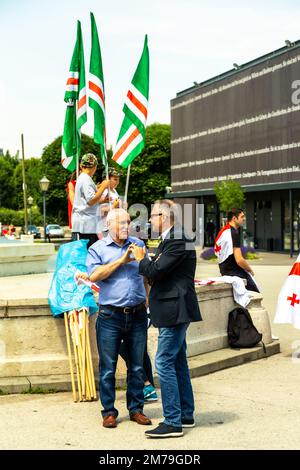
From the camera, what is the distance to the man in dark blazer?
6043 mm

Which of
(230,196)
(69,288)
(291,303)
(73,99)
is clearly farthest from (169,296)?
(230,196)

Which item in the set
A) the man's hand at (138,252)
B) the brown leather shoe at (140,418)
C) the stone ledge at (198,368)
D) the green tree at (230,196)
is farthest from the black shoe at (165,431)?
the green tree at (230,196)

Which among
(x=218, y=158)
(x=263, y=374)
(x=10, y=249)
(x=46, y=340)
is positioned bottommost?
(x=263, y=374)

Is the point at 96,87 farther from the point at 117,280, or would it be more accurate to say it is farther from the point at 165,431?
the point at 165,431

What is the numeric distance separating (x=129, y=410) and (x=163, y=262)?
1455 mm

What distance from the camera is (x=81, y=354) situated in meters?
7.39

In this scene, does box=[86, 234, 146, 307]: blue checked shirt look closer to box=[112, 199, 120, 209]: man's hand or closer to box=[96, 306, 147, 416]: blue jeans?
box=[96, 306, 147, 416]: blue jeans

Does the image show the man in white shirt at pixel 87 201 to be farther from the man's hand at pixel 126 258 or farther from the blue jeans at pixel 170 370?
the blue jeans at pixel 170 370

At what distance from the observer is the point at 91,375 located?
24.3 ft

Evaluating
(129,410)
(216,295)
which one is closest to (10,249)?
(216,295)

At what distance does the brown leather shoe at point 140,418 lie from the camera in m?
6.45

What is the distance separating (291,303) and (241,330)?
30.2 inches

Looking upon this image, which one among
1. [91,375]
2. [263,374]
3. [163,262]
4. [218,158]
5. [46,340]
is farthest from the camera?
[218,158]

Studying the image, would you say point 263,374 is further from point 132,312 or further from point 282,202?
point 282,202
